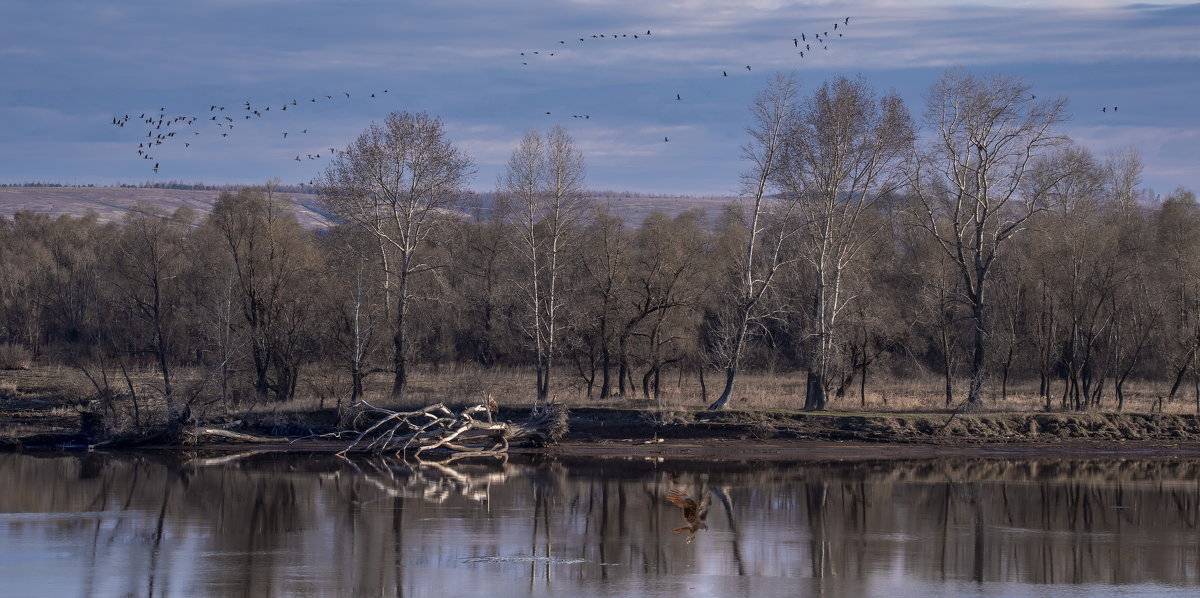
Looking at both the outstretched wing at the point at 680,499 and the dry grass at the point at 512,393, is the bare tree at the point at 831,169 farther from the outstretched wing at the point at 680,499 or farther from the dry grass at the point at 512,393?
the outstretched wing at the point at 680,499

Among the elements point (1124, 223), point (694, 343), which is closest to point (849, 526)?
point (694, 343)

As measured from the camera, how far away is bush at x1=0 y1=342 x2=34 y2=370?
171 feet

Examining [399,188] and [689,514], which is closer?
[689,514]

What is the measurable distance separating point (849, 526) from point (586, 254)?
24.4m

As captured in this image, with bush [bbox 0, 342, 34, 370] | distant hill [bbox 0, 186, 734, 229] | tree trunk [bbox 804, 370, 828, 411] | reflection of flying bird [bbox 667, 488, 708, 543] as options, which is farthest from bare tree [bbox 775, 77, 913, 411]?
distant hill [bbox 0, 186, 734, 229]

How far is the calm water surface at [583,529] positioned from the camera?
15305 millimetres

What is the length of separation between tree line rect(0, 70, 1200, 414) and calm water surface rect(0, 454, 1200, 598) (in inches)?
297

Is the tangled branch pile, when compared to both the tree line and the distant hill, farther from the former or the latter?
the distant hill

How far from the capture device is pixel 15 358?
53.1 m

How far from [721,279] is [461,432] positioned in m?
16.6

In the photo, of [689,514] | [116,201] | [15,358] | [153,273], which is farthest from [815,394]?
[116,201]

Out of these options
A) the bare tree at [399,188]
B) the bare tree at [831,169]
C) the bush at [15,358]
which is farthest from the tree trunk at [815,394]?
the bush at [15,358]

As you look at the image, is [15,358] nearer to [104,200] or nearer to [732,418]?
[732,418]

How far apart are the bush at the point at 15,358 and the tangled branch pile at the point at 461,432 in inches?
1119
